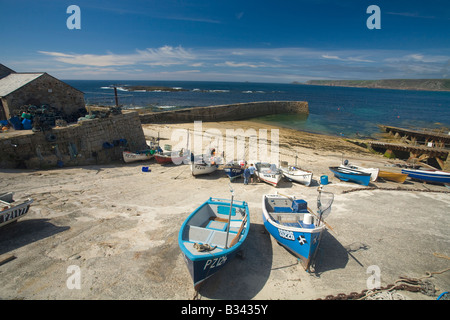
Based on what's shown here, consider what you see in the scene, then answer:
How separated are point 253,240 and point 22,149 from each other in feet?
49.3

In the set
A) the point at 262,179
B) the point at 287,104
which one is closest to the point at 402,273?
the point at 262,179

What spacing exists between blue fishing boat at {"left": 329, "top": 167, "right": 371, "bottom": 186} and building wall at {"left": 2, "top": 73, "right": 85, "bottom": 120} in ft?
71.0

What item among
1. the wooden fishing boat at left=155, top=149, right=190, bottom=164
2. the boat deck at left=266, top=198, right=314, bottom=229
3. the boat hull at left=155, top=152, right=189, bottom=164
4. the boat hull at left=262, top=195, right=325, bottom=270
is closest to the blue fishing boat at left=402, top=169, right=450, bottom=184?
the boat deck at left=266, top=198, right=314, bottom=229

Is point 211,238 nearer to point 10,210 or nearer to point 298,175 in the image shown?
point 10,210

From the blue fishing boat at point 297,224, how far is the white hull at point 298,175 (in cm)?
492

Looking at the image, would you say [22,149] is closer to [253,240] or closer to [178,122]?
[253,240]

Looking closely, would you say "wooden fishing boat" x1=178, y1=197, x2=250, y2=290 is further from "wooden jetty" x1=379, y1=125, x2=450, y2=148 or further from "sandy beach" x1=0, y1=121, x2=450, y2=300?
"wooden jetty" x1=379, y1=125, x2=450, y2=148

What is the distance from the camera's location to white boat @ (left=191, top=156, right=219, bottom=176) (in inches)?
601

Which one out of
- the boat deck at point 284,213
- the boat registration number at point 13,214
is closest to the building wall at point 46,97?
the boat registration number at point 13,214

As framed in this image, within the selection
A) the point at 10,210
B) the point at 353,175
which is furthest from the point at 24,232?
the point at 353,175

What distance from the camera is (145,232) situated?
29.3 ft

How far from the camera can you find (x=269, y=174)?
48.0ft

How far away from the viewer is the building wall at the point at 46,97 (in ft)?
53.4
